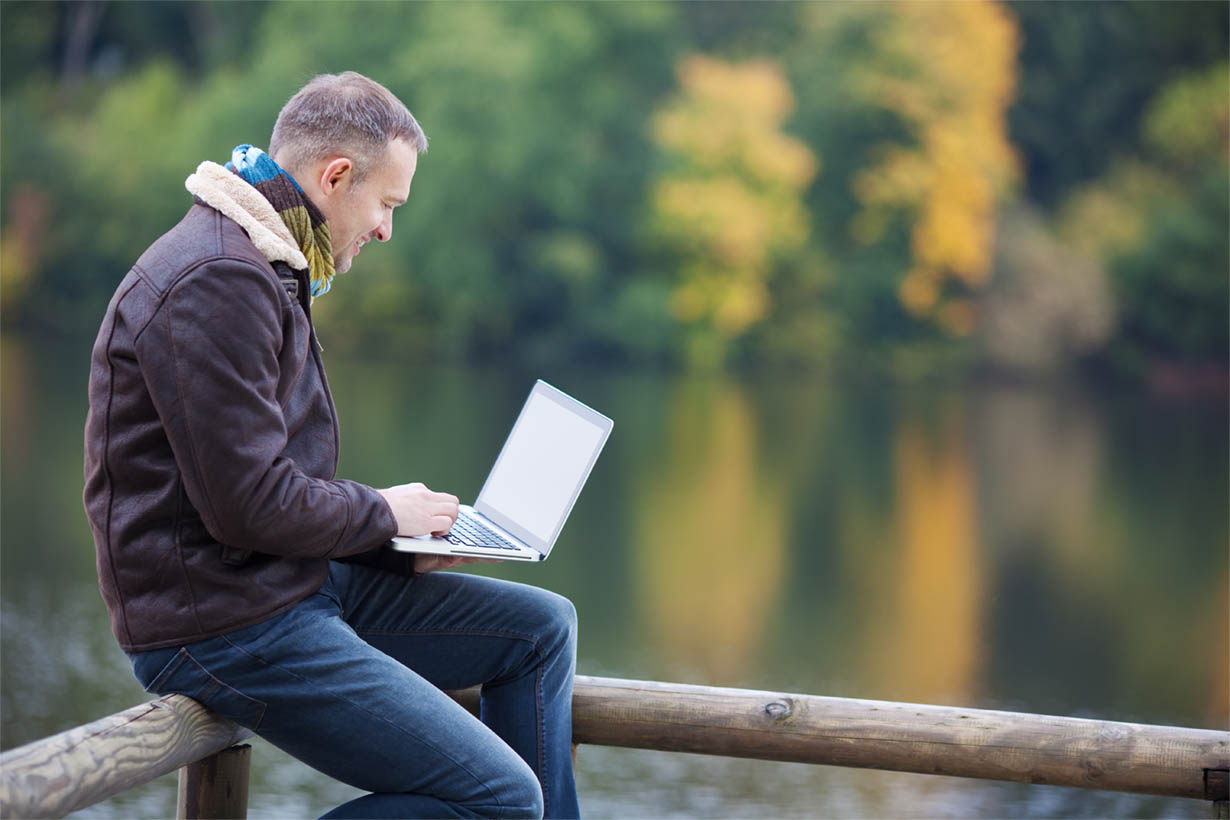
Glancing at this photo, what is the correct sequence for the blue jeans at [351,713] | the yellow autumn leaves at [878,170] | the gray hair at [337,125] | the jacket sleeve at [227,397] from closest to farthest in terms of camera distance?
the jacket sleeve at [227,397] → the blue jeans at [351,713] → the gray hair at [337,125] → the yellow autumn leaves at [878,170]

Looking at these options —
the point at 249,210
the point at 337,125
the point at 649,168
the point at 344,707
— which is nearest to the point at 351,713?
the point at 344,707

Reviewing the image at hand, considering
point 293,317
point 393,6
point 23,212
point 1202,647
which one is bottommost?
point 1202,647

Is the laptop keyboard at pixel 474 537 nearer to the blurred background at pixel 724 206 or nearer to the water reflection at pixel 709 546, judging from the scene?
the water reflection at pixel 709 546

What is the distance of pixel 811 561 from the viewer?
1747 centimetres

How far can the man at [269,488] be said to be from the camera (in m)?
1.69

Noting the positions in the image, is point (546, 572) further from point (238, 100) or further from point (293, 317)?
point (238, 100)

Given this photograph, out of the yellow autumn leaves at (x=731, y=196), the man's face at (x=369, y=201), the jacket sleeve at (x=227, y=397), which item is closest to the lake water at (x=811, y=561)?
the yellow autumn leaves at (x=731, y=196)

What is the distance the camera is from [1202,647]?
14539 mm

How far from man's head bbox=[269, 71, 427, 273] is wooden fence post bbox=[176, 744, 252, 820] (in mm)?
732

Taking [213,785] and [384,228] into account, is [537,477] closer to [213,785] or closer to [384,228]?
[384,228]

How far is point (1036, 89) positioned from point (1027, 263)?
15.0 feet

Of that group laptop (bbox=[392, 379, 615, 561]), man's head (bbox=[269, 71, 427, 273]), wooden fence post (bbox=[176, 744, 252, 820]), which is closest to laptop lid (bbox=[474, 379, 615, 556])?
laptop (bbox=[392, 379, 615, 561])

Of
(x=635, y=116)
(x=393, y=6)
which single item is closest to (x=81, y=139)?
(x=393, y=6)

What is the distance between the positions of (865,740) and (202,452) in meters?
1.10
